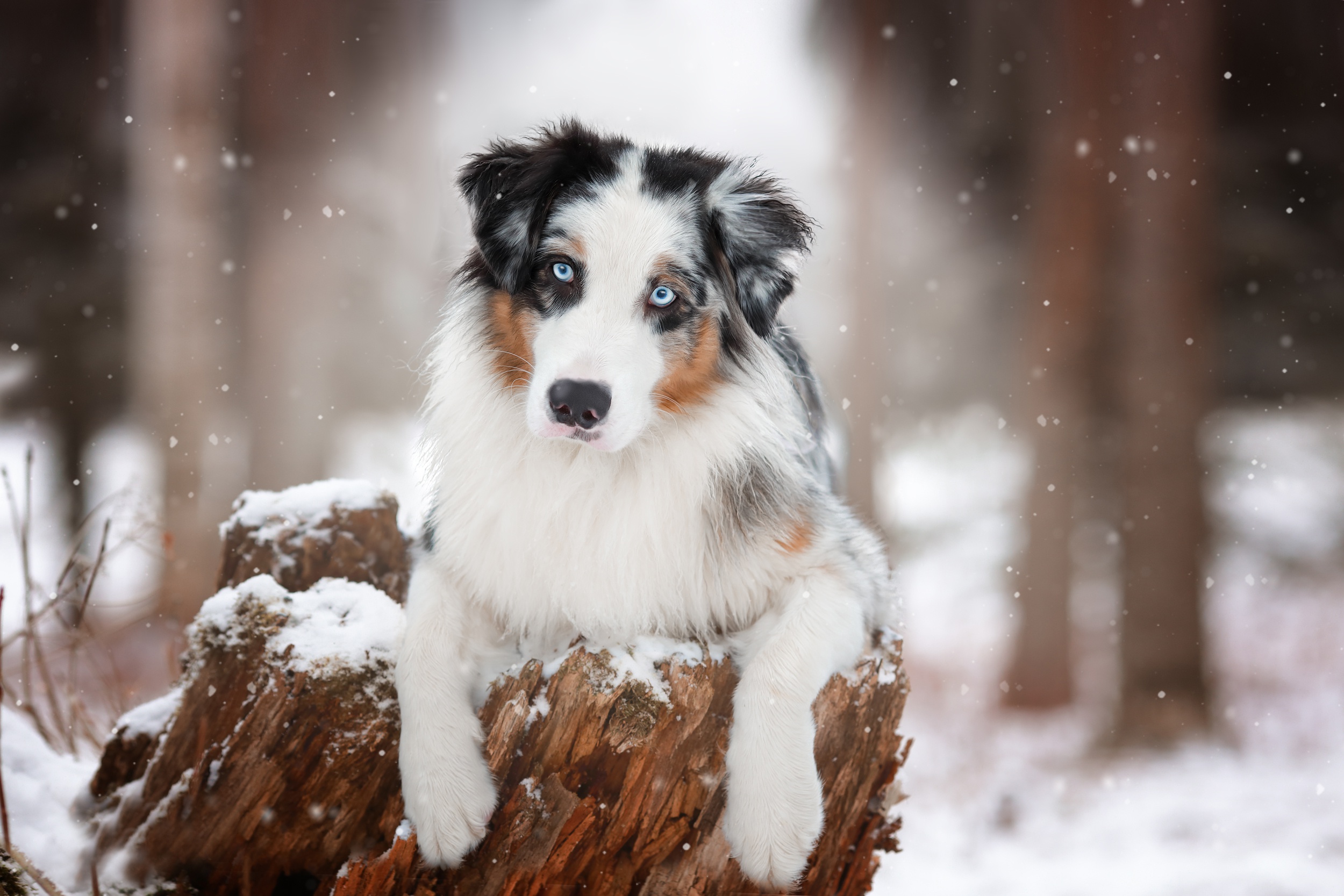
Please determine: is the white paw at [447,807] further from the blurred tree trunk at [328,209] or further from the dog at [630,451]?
the blurred tree trunk at [328,209]

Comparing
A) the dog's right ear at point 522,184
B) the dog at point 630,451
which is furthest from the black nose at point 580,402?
the dog's right ear at point 522,184

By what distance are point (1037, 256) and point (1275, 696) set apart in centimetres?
506

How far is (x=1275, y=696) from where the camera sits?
27.6ft

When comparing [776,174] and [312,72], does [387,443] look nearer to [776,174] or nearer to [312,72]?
[312,72]

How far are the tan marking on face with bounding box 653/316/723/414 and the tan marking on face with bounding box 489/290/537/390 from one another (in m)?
0.43

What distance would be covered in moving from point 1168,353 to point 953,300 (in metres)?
3.12

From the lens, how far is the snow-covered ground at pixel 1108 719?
507 centimetres

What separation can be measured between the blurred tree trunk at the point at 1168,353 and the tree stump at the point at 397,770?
5547 mm

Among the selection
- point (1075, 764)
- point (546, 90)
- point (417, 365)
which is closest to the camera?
point (417, 365)

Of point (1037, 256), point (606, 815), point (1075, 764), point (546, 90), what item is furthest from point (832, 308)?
point (606, 815)

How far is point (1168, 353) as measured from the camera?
23.3 feet

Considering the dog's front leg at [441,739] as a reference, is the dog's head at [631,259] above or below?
above

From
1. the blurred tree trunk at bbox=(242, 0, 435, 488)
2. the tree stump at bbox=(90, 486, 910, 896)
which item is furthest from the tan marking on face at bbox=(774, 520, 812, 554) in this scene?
the blurred tree trunk at bbox=(242, 0, 435, 488)

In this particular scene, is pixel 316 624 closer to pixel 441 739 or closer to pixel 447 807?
pixel 441 739
